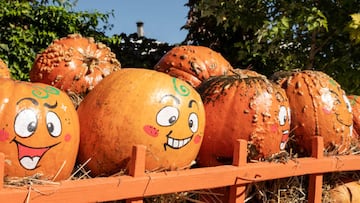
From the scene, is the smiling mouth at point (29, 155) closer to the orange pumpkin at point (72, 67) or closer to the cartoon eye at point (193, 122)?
the cartoon eye at point (193, 122)

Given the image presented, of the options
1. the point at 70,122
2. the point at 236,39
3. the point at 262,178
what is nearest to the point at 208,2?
the point at 236,39

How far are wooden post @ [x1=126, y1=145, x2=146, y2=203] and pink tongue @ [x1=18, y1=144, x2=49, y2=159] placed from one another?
1.07 feet

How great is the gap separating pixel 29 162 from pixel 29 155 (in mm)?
29

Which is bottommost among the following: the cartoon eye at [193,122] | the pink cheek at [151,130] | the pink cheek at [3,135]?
the pink cheek at [3,135]

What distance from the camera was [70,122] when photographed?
194 centimetres

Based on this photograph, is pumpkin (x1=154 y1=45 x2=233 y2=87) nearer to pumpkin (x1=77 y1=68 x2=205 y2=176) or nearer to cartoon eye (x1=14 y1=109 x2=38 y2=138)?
pumpkin (x1=77 y1=68 x2=205 y2=176)

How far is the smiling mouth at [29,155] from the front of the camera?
1.79 metres

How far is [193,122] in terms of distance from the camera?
2211mm

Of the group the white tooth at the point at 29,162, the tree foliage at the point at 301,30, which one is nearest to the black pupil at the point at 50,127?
the white tooth at the point at 29,162

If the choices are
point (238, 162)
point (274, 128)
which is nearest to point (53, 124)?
point (238, 162)

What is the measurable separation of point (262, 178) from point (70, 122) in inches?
37.8

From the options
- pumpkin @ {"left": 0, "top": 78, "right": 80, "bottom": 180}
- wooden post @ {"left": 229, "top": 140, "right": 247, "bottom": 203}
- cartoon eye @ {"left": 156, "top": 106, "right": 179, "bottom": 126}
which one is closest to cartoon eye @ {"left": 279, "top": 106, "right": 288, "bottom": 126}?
wooden post @ {"left": 229, "top": 140, "right": 247, "bottom": 203}

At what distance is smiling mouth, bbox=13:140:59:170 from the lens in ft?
5.86

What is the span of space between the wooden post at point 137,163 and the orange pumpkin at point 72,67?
901mm
